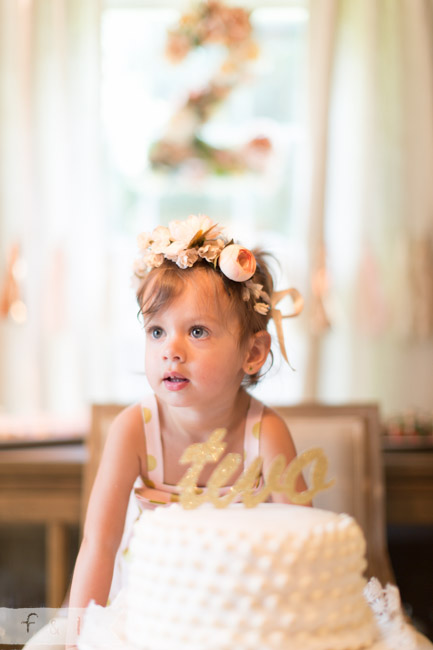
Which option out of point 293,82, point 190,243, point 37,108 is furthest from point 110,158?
point 190,243

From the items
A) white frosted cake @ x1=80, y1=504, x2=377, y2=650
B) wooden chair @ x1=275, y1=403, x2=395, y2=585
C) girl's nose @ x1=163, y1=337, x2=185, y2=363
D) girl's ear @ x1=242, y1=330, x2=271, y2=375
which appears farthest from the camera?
wooden chair @ x1=275, y1=403, x2=395, y2=585

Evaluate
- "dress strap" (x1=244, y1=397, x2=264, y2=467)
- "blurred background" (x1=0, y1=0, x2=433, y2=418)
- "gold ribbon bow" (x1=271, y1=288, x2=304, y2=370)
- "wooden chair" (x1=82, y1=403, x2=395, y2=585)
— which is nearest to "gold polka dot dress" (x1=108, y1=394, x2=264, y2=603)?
"dress strap" (x1=244, y1=397, x2=264, y2=467)

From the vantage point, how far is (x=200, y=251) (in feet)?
2.99

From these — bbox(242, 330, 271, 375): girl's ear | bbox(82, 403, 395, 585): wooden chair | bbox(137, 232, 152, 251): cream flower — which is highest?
bbox(137, 232, 152, 251): cream flower

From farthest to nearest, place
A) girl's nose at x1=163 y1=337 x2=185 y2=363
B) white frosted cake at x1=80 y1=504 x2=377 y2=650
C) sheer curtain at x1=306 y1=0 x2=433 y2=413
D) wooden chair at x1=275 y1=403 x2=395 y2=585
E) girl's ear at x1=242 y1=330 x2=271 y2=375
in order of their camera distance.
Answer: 1. sheer curtain at x1=306 y1=0 x2=433 y2=413
2. wooden chair at x1=275 y1=403 x2=395 y2=585
3. girl's ear at x1=242 y1=330 x2=271 y2=375
4. girl's nose at x1=163 y1=337 x2=185 y2=363
5. white frosted cake at x1=80 y1=504 x2=377 y2=650

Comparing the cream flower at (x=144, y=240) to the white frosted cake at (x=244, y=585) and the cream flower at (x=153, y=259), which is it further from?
the white frosted cake at (x=244, y=585)

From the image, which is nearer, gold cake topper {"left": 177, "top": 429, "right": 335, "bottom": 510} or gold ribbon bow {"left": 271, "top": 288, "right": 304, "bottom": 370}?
gold cake topper {"left": 177, "top": 429, "right": 335, "bottom": 510}

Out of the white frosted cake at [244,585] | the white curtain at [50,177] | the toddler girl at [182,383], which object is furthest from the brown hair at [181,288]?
the white curtain at [50,177]

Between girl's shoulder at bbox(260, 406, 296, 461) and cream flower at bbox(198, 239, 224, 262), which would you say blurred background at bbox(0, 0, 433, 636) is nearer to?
girl's shoulder at bbox(260, 406, 296, 461)

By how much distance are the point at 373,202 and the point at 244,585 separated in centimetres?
193

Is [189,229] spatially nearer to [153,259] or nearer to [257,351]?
[153,259]

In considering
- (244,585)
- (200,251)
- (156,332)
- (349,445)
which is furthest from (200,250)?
(349,445)

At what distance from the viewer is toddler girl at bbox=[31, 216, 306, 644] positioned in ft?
2.90

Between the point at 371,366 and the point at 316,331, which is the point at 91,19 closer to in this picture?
the point at 316,331
